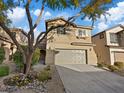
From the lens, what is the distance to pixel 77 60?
25578mm

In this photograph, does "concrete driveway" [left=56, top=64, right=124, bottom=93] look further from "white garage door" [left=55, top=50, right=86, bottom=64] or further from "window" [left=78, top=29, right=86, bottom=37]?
"window" [left=78, top=29, right=86, bottom=37]

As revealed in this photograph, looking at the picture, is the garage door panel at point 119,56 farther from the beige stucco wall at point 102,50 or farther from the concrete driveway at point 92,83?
the concrete driveway at point 92,83

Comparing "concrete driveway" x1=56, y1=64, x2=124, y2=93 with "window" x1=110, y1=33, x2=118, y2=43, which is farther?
"window" x1=110, y1=33, x2=118, y2=43

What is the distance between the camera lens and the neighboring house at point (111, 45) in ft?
89.0

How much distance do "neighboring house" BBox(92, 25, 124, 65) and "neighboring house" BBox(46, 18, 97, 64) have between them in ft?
9.92

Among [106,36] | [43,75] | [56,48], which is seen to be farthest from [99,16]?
[106,36]

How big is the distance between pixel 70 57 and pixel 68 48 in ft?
5.12

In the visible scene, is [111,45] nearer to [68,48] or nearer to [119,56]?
[119,56]

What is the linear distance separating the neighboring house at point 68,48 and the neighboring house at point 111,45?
3.02m

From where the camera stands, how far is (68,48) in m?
25.7

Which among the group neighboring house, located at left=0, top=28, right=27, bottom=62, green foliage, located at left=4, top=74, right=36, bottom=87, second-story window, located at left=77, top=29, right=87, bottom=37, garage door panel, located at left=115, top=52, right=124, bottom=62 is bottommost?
green foliage, located at left=4, top=74, right=36, bottom=87

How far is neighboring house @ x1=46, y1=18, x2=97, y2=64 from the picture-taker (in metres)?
24.9

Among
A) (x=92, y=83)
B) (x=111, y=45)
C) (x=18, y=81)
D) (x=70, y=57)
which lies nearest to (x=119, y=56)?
(x=111, y=45)

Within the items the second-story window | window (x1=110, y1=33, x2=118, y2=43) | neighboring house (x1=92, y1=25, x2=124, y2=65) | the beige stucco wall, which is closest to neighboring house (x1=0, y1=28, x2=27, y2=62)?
the second-story window
